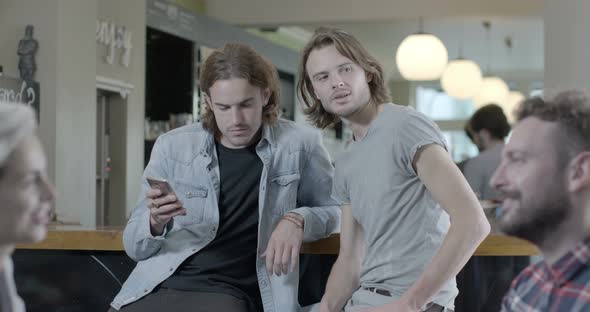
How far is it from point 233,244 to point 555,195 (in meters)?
1.43

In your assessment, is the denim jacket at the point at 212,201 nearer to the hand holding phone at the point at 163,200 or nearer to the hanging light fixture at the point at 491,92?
the hand holding phone at the point at 163,200

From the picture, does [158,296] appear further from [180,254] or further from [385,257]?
[385,257]

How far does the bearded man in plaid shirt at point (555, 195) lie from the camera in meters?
1.38

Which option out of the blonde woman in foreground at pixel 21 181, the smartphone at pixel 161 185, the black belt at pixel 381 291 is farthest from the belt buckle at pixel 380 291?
the blonde woman in foreground at pixel 21 181

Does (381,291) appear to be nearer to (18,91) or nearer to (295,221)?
(295,221)

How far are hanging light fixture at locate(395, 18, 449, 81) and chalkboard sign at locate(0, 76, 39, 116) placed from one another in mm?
3882

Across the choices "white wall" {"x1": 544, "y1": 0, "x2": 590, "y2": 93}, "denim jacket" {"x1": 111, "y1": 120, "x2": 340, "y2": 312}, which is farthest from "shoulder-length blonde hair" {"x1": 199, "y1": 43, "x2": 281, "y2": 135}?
"white wall" {"x1": 544, "y1": 0, "x2": 590, "y2": 93}

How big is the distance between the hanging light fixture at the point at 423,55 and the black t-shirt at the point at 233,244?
6039mm

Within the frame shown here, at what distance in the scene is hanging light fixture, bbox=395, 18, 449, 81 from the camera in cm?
858

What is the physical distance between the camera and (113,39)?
7059 millimetres

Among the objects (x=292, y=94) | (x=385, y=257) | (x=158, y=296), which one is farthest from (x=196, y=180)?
(x=292, y=94)

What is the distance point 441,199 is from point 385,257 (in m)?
0.23

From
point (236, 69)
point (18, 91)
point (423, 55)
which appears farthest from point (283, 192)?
point (423, 55)

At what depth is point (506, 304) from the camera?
1.58 m
